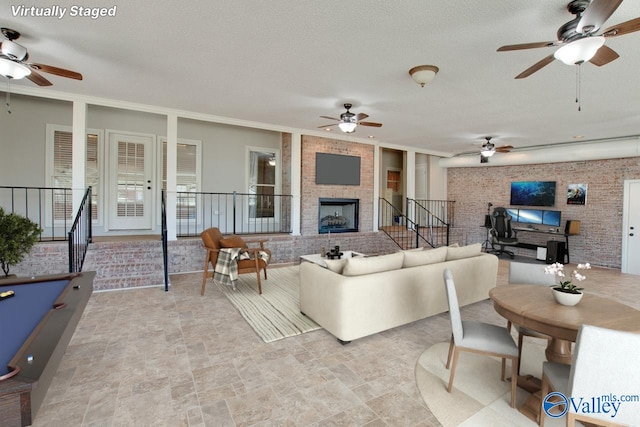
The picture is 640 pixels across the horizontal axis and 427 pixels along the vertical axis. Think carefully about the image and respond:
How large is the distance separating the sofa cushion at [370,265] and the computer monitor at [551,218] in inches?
267

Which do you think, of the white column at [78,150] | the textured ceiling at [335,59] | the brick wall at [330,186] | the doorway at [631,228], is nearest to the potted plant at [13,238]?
the white column at [78,150]

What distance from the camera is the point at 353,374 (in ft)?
8.23

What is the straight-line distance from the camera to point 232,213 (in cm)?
740

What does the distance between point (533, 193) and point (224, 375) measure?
914 centimetres

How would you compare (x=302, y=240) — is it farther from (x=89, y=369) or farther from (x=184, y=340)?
(x=89, y=369)

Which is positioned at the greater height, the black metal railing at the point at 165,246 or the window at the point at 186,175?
the window at the point at 186,175

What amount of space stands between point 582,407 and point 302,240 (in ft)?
19.1

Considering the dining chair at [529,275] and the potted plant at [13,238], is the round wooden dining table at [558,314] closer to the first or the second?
the dining chair at [529,275]

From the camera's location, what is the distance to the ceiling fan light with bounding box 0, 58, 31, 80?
3037 millimetres

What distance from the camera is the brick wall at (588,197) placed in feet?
22.7

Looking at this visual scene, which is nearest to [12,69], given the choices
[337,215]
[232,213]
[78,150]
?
[78,150]

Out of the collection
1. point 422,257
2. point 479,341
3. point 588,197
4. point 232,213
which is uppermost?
point 588,197

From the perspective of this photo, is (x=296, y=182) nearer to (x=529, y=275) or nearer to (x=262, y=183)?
(x=262, y=183)

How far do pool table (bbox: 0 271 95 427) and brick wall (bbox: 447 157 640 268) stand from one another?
9.89 meters
